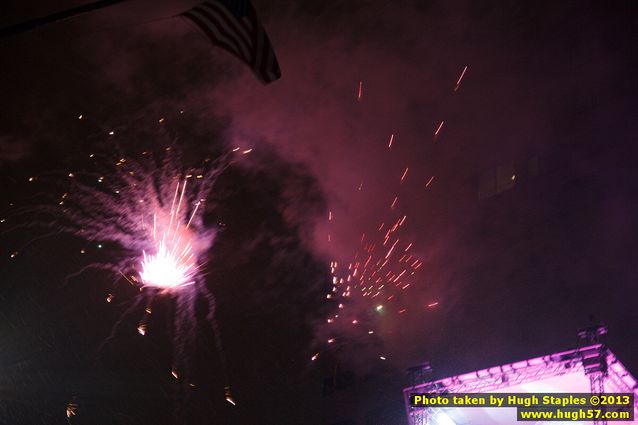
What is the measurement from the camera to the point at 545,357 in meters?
11.1

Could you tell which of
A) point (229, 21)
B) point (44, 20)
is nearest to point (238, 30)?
point (229, 21)

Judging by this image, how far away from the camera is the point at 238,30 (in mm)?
5668

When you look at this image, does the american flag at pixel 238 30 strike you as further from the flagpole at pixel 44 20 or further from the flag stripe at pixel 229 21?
the flagpole at pixel 44 20

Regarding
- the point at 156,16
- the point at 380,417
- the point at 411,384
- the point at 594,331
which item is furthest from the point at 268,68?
the point at 380,417

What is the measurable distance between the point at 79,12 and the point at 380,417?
1294 cm

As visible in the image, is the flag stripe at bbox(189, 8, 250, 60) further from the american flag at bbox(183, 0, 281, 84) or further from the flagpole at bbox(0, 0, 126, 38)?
the flagpole at bbox(0, 0, 126, 38)

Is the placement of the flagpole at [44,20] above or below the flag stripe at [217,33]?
below

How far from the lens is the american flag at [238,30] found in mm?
5566

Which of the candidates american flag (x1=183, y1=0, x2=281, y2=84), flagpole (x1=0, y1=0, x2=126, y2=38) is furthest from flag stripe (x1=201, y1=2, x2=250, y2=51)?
flagpole (x1=0, y1=0, x2=126, y2=38)

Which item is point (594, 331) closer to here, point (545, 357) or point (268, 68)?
point (545, 357)

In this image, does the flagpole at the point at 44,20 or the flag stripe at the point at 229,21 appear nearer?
the flagpole at the point at 44,20

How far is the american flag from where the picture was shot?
5.57m

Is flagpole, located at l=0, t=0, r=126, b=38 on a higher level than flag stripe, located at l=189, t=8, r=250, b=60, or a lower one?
lower

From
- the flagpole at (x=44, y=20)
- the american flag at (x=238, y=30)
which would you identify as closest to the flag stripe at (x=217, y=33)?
the american flag at (x=238, y=30)
